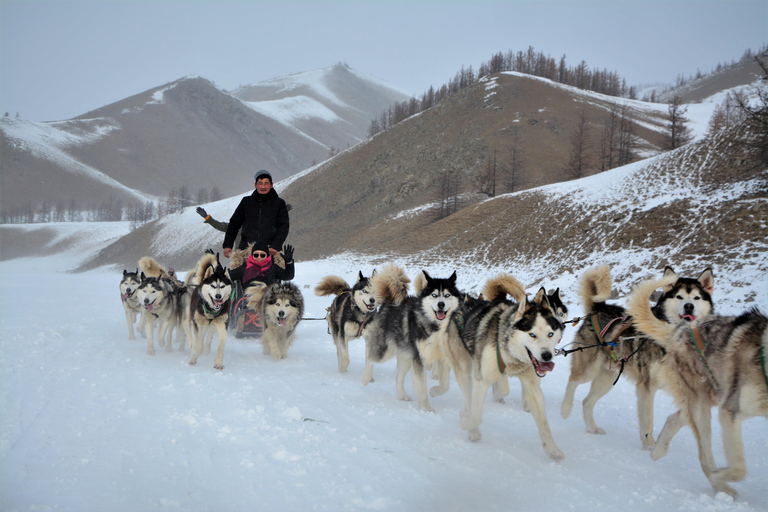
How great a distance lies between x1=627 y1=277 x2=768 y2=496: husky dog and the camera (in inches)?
126

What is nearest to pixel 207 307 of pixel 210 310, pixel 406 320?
pixel 210 310

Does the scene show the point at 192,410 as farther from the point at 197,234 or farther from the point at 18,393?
the point at 197,234

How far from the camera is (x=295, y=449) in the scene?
3803 mm

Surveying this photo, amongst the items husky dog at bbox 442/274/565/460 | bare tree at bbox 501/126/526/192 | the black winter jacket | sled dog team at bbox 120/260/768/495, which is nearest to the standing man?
the black winter jacket

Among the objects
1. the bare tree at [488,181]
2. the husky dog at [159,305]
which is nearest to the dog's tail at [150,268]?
the husky dog at [159,305]

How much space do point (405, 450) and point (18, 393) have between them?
A: 3998 mm

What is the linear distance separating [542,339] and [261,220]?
633 centimetres

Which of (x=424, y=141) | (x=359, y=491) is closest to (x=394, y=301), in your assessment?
(x=359, y=491)

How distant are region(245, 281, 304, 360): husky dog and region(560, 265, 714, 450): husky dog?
4.52 m

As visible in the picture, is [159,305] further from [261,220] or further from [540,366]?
[540,366]

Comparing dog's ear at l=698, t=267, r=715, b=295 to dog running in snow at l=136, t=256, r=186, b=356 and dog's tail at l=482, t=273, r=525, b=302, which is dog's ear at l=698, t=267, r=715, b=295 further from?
dog running in snow at l=136, t=256, r=186, b=356

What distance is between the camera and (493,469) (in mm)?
3748

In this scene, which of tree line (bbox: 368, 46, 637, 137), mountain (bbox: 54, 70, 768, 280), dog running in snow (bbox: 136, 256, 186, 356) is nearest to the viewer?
dog running in snow (bbox: 136, 256, 186, 356)

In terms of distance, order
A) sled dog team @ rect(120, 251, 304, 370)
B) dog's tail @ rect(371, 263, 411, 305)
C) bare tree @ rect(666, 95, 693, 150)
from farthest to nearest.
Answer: bare tree @ rect(666, 95, 693, 150) → sled dog team @ rect(120, 251, 304, 370) → dog's tail @ rect(371, 263, 411, 305)
